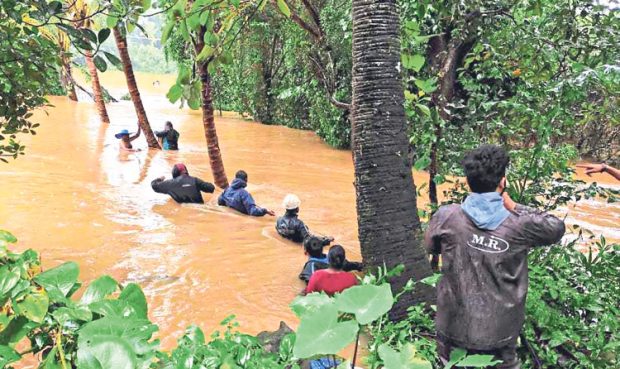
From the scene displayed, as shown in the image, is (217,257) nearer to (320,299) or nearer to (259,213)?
(259,213)

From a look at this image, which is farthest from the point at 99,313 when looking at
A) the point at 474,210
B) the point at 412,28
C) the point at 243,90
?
the point at 243,90

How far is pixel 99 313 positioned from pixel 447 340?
1856 mm

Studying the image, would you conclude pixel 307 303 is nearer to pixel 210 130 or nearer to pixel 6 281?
pixel 6 281

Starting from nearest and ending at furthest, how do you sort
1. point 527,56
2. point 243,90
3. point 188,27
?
point 188,27
point 527,56
point 243,90

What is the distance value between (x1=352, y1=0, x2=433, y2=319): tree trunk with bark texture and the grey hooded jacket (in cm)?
131

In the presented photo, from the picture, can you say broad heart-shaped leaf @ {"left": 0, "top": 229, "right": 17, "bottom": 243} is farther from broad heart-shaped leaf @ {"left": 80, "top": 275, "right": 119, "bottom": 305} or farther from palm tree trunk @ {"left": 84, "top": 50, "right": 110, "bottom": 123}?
palm tree trunk @ {"left": 84, "top": 50, "right": 110, "bottom": 123}

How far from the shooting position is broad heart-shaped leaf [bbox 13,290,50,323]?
1.29 meters

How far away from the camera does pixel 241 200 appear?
8484mm

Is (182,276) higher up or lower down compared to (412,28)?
lower down

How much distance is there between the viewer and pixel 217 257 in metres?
6.43

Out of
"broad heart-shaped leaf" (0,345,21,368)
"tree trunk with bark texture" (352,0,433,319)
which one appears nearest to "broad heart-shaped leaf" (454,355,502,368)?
"broad heart-shaped leaf" (0,345,21,368)

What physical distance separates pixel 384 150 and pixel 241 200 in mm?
4993

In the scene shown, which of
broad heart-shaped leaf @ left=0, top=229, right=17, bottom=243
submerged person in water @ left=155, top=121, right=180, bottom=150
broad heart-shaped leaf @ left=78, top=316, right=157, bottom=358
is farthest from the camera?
submerged person in water @ left=155, top=121, right=180, bottom=150

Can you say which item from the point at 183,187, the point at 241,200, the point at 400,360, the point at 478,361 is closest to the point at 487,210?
the point at 478,361
